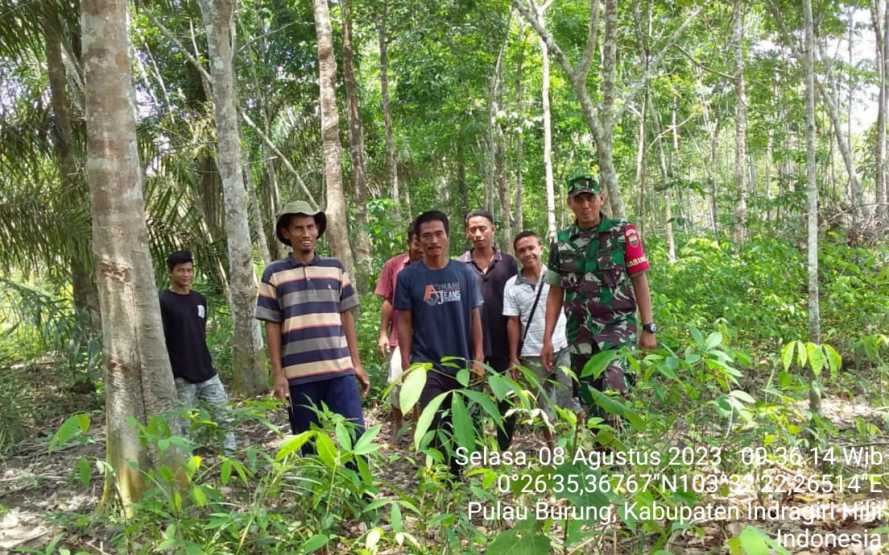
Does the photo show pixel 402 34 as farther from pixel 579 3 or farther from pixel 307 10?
pixel 579 3

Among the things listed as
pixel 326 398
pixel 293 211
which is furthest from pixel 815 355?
pixel 293 211

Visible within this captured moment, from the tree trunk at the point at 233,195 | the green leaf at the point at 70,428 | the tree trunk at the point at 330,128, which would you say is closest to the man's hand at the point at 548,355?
the green leaf at the point at 70,428

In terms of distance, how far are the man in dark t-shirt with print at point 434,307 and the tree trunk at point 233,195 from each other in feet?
10.0

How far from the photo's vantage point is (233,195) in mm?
5992

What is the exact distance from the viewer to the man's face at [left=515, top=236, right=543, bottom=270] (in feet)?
13.2

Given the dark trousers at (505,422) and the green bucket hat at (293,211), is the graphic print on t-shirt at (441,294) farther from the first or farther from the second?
the green bucket hat at (293,211)

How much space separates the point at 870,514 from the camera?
262 centimetres

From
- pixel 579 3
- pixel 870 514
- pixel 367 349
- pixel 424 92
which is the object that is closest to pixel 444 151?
pixel 424 92

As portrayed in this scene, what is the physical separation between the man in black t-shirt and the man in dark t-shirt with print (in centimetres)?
167

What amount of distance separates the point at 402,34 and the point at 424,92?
1535 mm

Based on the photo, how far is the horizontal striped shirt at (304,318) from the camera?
3.25 metres

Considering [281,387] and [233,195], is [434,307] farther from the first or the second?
[233,195]

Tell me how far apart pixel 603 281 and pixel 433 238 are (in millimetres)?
965

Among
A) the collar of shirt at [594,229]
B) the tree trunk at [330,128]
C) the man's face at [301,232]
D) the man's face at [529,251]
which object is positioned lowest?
the man's face at [529,251]
